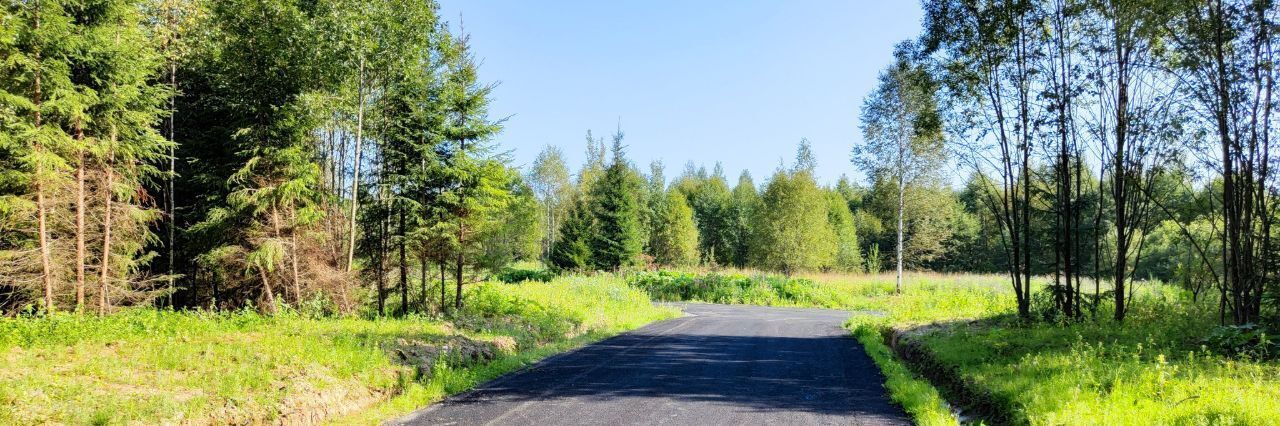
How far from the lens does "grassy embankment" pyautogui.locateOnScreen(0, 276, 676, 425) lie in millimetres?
5660

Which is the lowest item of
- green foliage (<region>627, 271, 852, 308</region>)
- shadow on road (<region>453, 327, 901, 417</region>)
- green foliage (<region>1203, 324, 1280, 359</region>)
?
green foliage (<region>627, 271, 852, 308</region>)

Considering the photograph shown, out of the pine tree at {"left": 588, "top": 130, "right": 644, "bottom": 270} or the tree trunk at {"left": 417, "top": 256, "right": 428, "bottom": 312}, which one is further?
the pine tree at {"left": 588, "top": 130, "right": 644, "bottom": 270}

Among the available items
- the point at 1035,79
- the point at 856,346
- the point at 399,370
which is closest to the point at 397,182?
the point at 399,370

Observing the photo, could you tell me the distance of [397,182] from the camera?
16.1 metres

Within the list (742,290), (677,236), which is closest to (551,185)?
(677,236)

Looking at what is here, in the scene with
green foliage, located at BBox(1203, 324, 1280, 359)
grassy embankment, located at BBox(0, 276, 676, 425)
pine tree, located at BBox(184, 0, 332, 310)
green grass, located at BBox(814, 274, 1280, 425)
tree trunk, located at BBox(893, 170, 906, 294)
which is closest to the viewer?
green grass, located at BBox(814, 274, 1280, 425)

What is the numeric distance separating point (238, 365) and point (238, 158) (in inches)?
414

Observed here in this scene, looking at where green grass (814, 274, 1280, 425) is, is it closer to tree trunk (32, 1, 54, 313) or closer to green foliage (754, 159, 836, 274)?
tree trunk (32, 1, 54, 313)

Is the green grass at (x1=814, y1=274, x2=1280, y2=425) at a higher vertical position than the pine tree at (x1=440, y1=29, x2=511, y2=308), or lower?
lower

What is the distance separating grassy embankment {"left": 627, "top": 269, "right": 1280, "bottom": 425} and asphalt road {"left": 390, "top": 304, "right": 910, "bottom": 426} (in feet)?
2.12

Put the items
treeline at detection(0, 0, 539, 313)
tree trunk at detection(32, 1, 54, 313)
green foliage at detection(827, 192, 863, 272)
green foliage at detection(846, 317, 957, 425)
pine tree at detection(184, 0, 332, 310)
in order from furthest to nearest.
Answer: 1. green foliage at detection(827, 192, 863, 272)
2. pine tree at detection(184, 0, 332, 310)
3. treeline at detection(0, 0, 539, 313)
4. tree trunk at detection(32, 1, 54, 313)
5. green foliage at detection(846, 317, 957, 425)

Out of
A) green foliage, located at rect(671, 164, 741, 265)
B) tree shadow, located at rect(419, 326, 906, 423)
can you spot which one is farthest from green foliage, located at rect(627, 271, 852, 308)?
green foliage, located at rect(671, 164, 741, 265)

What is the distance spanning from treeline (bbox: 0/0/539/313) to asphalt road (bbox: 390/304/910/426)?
22.7 ft

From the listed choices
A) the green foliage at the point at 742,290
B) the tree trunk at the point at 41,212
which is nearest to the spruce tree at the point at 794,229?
the green foliage at the point at 742,290
